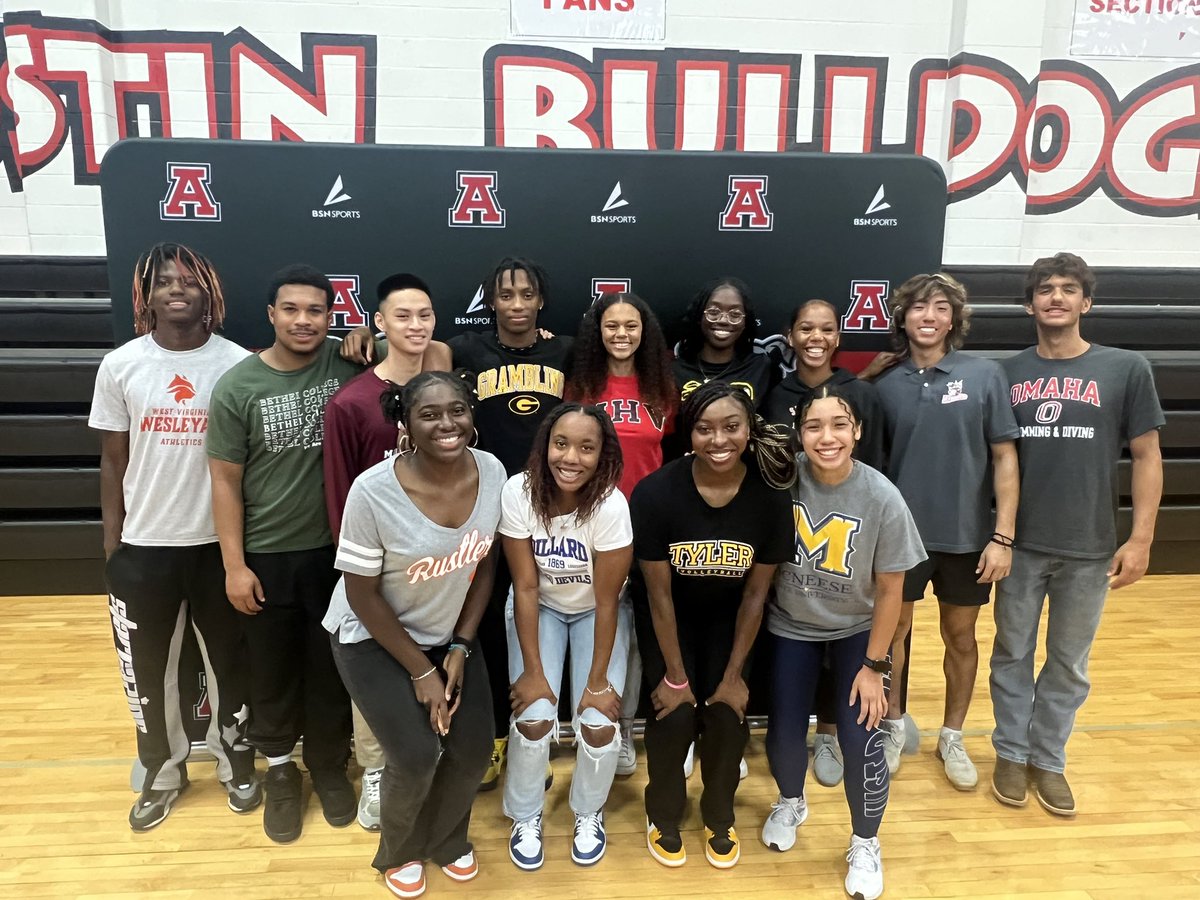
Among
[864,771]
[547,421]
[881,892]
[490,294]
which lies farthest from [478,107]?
[881,892]

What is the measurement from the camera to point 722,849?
2.10m

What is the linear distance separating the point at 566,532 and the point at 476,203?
1497mm

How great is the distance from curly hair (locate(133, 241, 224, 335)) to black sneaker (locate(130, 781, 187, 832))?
1553 mm

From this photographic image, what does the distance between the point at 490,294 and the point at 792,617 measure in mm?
1523

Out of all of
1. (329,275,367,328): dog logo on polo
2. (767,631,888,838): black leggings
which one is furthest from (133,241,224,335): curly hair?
(767,631,888,838): black leggings

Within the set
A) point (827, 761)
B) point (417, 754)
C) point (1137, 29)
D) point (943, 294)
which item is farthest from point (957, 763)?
point (1137, 29)

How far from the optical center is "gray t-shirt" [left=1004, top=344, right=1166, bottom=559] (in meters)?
2.22

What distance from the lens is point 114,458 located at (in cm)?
217

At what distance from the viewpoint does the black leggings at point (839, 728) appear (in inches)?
78.7

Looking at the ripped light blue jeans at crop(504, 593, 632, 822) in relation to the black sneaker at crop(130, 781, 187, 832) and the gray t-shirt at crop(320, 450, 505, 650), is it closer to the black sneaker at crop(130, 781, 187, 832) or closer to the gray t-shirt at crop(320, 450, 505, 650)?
the gray t-shirt at crop(320, 450, 505, 650)

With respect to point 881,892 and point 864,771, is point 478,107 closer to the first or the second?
point 864,771

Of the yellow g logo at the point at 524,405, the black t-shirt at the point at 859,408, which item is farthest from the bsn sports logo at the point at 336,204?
the black t-shirt at the point at 859,408

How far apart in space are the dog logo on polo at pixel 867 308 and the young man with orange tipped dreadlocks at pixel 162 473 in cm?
238

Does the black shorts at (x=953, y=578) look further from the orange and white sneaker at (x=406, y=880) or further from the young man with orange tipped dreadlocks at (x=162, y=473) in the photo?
the young man with orange tipped dreadlocks at (x=162, y=473)
